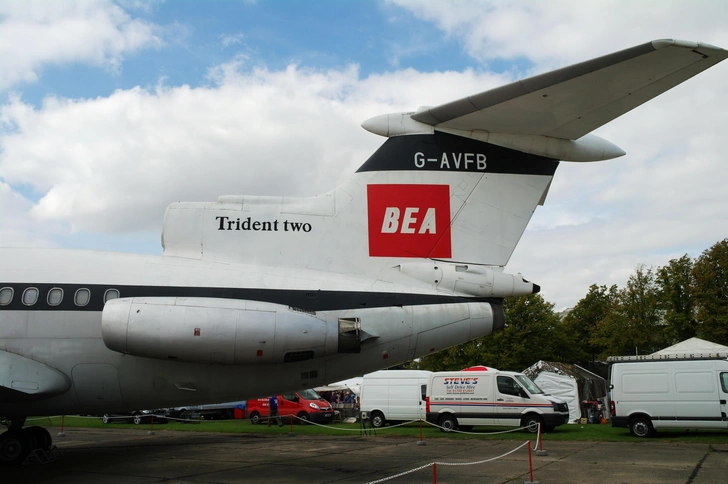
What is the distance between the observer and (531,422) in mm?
18844

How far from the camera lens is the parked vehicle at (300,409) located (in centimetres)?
2623

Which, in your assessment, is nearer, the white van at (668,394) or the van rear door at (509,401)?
the white van at (668,394)

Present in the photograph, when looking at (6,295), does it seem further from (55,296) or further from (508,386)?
(508,386)

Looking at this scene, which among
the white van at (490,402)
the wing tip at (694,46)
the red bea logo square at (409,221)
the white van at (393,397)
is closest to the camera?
the wing tip at (694,46)

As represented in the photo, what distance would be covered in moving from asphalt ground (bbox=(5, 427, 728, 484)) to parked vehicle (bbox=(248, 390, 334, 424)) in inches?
293

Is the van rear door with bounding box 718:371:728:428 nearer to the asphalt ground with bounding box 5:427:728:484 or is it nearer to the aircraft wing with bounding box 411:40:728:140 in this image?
the asphalt ground with bounding box 5:427:728:484

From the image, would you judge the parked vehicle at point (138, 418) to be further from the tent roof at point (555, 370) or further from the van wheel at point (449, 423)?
the tent roof at point (555, 370)

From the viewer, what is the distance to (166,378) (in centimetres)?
A: 893

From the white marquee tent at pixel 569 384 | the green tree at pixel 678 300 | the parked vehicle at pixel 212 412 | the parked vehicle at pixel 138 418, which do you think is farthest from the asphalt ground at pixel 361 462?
the green tree at pixel 678 300

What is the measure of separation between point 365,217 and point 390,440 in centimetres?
1116

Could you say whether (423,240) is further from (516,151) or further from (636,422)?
(636,422)

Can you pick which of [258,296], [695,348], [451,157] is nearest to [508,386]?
[695,348]

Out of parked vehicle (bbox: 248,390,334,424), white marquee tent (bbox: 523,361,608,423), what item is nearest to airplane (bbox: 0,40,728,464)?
white marquee tent (bbox: 523,361,608,423)

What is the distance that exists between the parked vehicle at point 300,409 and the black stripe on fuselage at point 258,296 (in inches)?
703
